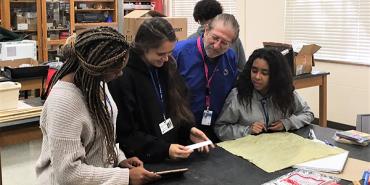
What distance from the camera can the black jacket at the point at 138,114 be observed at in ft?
5.57

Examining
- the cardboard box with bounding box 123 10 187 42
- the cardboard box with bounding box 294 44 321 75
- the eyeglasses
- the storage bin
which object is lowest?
the storage bin

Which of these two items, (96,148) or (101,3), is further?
(101,3)

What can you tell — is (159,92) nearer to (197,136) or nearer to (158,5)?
(197,136)

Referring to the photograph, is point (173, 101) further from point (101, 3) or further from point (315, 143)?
point (101, 3)

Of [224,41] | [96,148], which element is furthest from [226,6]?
[96,148]

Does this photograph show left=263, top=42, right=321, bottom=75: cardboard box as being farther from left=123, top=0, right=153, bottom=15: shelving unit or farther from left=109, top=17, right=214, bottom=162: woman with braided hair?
left=123, top=0, right=153, bottom=15: shelving unit

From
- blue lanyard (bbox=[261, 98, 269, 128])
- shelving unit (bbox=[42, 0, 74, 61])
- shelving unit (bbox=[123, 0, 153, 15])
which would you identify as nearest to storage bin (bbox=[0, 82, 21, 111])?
blue lanyard (bbox=[261, 98, 269, 128])

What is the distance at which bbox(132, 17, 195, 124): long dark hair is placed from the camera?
172 centimetres

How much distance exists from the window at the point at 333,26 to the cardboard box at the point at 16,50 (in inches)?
121

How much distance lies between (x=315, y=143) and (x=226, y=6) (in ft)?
14.4

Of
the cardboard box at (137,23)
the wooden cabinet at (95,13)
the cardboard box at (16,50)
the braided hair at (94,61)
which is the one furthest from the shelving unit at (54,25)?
the braided hair at (94,61)

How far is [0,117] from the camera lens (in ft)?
7.52

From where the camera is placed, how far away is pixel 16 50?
456cm

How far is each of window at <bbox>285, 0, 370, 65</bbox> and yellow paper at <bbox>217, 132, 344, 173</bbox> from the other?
2.85 meters
